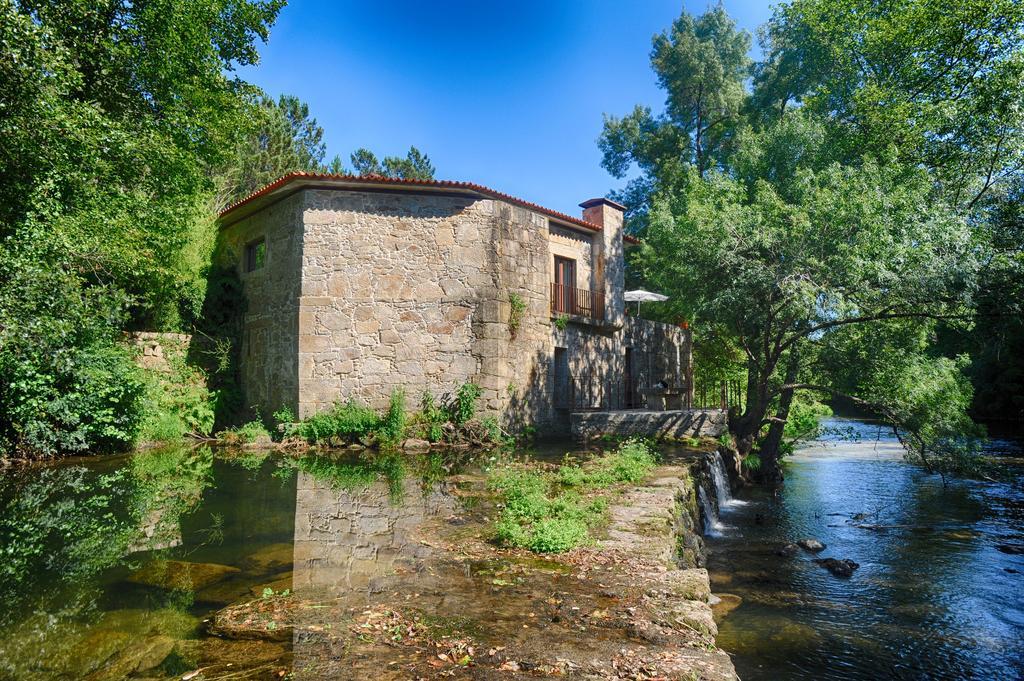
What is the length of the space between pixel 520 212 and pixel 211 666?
40.9 feet

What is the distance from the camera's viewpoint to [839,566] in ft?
23.4

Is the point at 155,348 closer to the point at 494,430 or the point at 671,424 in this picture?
the point at 494,430

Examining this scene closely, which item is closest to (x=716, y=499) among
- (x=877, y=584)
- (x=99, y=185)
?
(x=877, y=584)

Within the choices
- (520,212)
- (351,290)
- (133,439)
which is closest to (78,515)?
(133,439)

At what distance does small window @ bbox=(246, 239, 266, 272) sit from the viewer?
15.5m

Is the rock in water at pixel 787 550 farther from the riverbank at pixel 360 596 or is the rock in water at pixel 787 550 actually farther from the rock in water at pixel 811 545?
the riverbank at pixel 360 596

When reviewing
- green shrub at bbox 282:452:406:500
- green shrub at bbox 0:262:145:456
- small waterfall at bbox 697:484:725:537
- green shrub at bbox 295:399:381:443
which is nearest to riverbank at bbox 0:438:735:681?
green shrub at bbox 282:452:406:500

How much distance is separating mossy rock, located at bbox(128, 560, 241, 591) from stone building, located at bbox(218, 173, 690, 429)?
8421 mm

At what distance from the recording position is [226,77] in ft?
52.3

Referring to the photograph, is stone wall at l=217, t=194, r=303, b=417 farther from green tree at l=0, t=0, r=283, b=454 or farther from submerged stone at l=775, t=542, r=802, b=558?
submerged stone at l=775, t=542, r=802, b=558

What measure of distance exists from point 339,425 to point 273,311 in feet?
12.2

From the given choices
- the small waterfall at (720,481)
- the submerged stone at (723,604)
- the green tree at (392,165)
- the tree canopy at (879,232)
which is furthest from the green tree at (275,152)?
the submerged stone at (723,604)

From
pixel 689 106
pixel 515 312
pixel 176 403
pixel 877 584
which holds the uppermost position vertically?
pixel 689 106

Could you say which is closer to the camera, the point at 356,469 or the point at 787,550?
the point at 787,550
